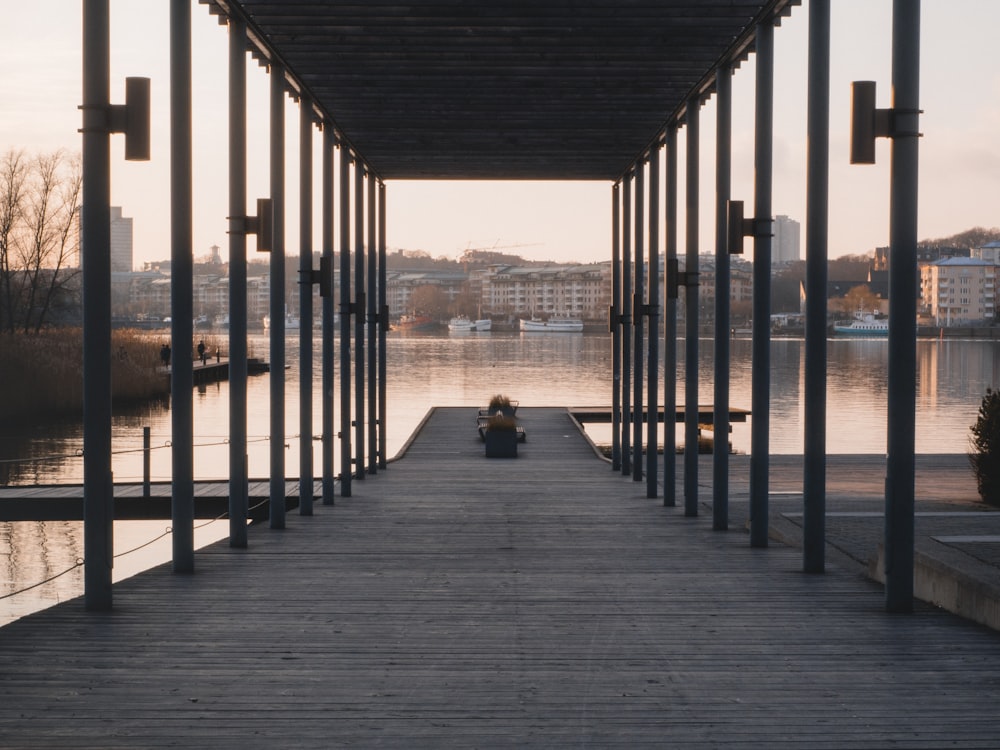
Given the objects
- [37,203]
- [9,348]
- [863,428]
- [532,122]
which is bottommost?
[863,428]

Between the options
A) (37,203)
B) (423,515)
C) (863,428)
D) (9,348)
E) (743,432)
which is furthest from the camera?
(37,203)

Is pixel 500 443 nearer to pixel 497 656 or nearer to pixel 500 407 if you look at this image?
pixel 500 407

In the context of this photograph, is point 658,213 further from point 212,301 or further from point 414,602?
point 212,301

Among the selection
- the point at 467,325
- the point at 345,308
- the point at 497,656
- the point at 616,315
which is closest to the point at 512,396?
the point at 616,315

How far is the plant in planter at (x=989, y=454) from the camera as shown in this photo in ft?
37.8

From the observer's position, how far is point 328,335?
407 inches

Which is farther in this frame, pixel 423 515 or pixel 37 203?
pixel 37 203

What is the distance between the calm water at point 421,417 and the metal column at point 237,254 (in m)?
1.09

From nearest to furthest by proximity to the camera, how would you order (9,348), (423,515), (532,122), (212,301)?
(423,515), (532,122), (9,348), (212,301)

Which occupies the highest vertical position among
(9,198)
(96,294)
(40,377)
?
(9,198)

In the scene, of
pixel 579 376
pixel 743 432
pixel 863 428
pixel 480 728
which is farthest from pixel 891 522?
pixel 579 376

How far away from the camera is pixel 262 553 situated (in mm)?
7664

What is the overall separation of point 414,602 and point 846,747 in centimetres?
274

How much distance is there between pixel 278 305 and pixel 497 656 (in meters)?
4.35
